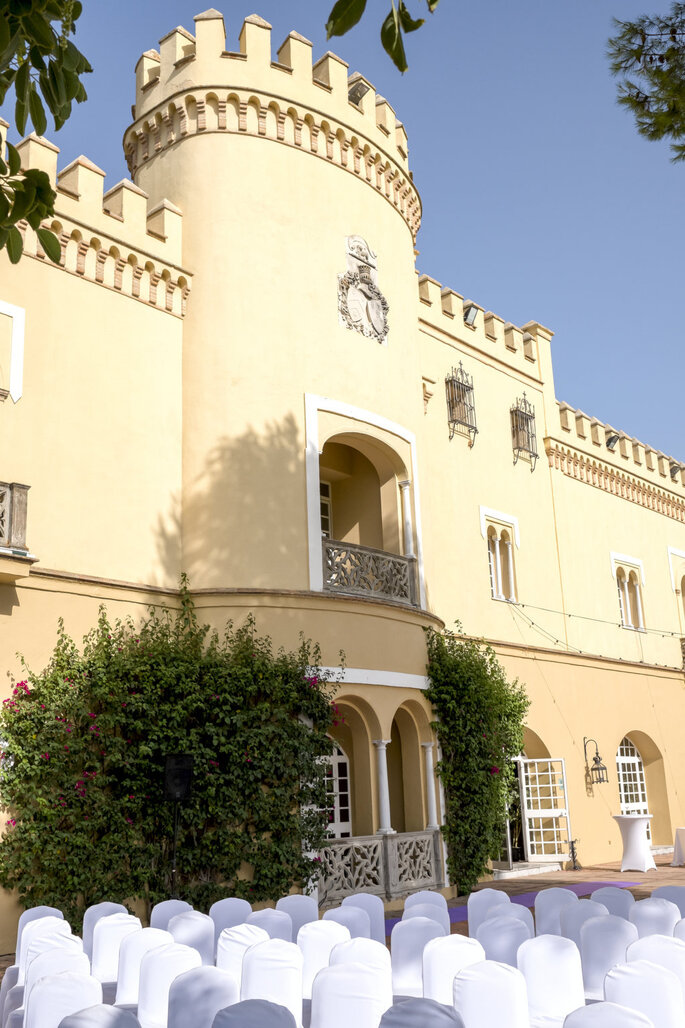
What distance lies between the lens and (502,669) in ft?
53.9

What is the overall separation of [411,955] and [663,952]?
187 cm

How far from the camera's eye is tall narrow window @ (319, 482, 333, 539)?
15.3m

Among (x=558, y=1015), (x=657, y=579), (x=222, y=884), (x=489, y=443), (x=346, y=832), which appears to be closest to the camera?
(x=558, y=1015)

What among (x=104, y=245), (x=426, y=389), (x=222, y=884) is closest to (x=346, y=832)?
(x=222, y=884)

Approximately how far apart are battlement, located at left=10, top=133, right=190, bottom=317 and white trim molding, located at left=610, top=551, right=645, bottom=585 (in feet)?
38.9

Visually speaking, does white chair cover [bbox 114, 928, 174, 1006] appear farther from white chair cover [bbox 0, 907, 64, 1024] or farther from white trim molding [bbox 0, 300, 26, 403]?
white trim molding [bbox 0, 300, 26, 403]

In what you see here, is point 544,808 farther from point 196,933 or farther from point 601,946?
point 196,933

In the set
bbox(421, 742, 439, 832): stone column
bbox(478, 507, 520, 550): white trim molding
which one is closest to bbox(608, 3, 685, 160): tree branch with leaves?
bbox(421, 742, 439, 832): stone column

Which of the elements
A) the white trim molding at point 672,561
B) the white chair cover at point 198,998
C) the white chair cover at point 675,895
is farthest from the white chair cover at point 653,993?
the white trim molding at point 672,561

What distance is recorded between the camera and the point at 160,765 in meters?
10.7

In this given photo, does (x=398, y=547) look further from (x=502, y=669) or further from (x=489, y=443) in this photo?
(x=489, y=443)

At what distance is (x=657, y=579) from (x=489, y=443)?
7.23 metres

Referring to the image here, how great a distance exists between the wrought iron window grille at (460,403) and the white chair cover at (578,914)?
11.6m

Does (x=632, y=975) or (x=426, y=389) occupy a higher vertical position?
(x=426, y=389)
